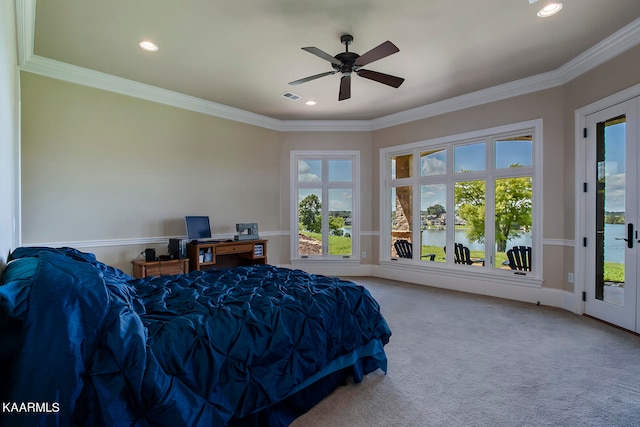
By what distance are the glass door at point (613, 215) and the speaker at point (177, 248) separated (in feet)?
16.6

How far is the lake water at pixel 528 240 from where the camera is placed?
11.0ft

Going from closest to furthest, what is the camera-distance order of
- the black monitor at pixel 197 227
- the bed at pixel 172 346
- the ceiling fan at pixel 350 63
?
the bed at pixel 172 346
the ceiling fan at pixel 350 63
the black monitor at pixel 197 227

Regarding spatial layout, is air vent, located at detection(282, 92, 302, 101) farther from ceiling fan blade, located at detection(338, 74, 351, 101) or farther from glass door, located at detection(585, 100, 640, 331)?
glass door, located at detection(585, 100, 640, 331)

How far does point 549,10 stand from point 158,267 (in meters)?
4.92

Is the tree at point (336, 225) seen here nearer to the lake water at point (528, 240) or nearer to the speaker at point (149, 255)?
the lake water at point (528, 240)

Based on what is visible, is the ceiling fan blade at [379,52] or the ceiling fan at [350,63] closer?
the ceiling fan blade at [379,52]

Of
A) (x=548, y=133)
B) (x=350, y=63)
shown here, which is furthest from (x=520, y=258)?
(x=350, y=63)

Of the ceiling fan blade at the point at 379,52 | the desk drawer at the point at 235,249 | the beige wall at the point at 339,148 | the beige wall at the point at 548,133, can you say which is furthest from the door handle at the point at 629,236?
the desk drawer at the point at 235,249

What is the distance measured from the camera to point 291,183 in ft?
19.9

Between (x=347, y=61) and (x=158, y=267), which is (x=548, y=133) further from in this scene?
(x=158, y=267)

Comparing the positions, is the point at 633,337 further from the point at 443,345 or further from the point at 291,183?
the point at 291,183

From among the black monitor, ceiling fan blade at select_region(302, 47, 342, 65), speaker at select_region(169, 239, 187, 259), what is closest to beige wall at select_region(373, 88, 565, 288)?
ceiling fan blade at select_region(302, 47, 342, 65)

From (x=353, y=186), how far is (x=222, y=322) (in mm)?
4720

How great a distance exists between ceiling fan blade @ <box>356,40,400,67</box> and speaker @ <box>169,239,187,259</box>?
3.16m
